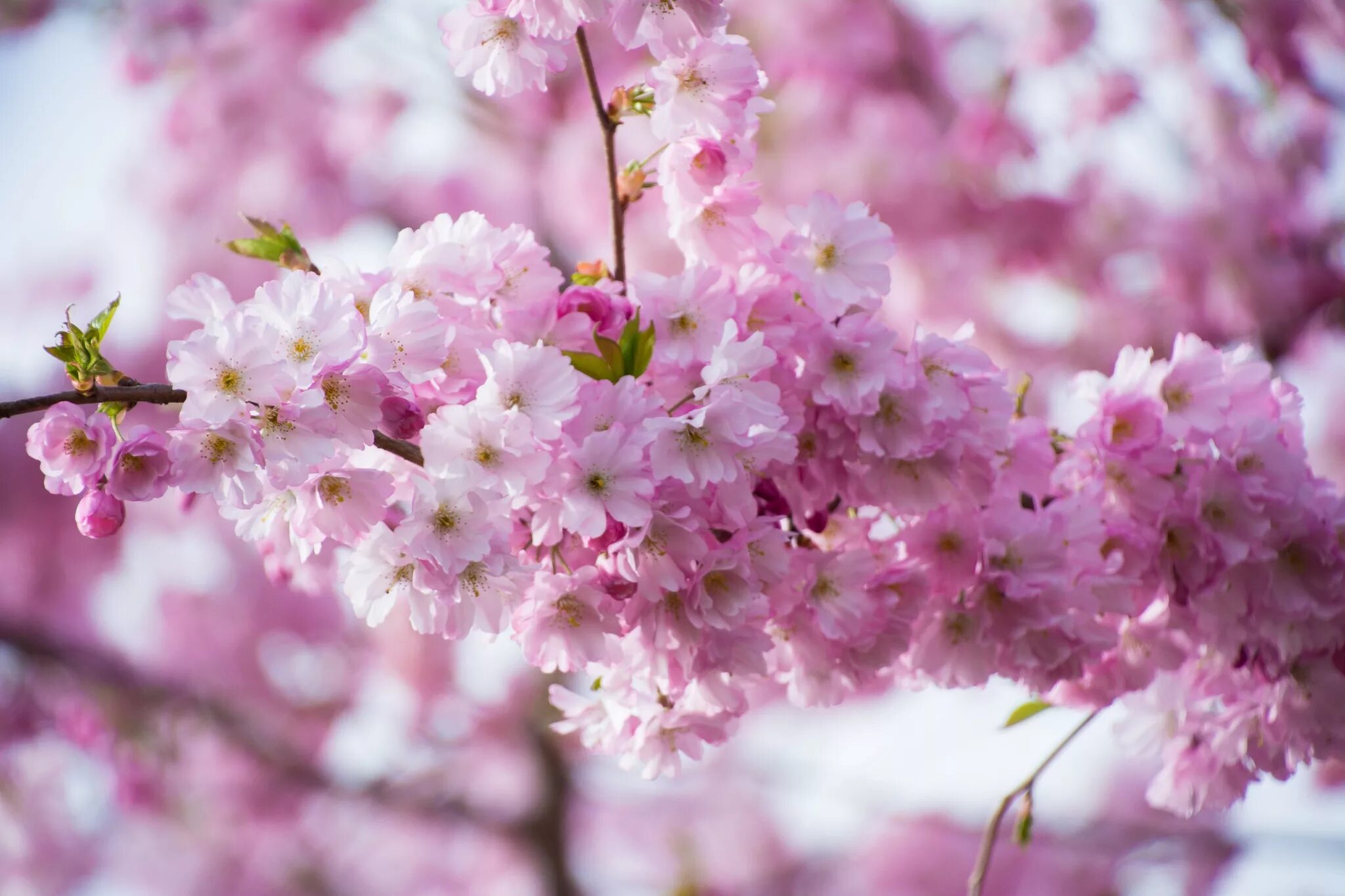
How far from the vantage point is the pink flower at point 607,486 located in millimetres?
853

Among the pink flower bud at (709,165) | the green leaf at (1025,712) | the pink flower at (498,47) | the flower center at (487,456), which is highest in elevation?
the pink flower at (498,47)

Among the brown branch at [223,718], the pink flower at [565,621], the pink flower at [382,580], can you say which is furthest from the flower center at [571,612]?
the brown branch at [223,718]

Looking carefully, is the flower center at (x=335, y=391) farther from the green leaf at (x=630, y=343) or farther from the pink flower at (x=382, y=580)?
the green leaf at (x=630, y=343)

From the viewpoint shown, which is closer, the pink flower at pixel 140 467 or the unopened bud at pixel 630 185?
the pink flower at pixel 140 467

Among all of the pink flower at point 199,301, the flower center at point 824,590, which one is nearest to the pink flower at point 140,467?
the pink flower at point 199,301

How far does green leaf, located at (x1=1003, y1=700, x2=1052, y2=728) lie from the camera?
1312mm

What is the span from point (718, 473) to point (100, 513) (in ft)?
1.48

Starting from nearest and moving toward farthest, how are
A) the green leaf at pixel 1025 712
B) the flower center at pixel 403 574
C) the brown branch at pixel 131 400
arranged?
the brown branch at pixel 131 400 < the flower center at pixel 403 574 < the green leaf at pixel 1025 712

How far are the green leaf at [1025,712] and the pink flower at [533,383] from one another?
2.37 ft

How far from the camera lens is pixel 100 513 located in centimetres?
85

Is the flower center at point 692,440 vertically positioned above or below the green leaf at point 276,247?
below

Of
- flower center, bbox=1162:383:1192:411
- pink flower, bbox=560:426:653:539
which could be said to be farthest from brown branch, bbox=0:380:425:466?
flower center, bbox=1162:383:1192:411

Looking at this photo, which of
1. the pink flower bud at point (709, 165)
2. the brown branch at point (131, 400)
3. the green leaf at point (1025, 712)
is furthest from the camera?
the green leaf at point (1025, 712)

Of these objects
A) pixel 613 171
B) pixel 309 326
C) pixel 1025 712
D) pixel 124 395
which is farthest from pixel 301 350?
pixel 1025 712
